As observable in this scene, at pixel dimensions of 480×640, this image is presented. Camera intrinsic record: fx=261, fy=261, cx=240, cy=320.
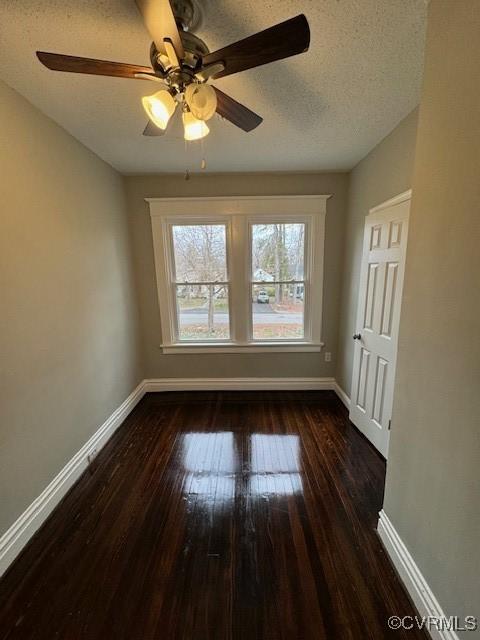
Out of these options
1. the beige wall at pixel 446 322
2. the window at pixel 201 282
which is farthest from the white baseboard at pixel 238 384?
the beige wall at pixel 446 322

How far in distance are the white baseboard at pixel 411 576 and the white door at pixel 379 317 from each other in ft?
2.43

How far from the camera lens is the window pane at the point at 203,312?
312 cm

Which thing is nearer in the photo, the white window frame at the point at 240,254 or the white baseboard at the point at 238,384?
the white window frame at the point at 240,254

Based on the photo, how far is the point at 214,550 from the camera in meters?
1.42

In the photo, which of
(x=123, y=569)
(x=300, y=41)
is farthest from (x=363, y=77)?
(x=123, y=569)

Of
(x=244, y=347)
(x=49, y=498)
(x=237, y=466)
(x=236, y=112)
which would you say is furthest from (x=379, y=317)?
(x=49, y=498)

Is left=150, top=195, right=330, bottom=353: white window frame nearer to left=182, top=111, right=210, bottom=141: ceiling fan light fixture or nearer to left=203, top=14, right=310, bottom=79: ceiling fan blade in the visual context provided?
left=182, top=111, right=210, bottom=141: ceiling fan light fixture

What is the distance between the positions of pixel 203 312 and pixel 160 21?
248 centimetres

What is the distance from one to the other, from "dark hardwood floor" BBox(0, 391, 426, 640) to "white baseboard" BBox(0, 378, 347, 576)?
69 mm

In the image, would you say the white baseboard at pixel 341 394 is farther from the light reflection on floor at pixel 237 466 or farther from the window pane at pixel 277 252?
the window pane at pixel 277 252

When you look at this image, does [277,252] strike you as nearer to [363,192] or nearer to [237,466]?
[363,192]

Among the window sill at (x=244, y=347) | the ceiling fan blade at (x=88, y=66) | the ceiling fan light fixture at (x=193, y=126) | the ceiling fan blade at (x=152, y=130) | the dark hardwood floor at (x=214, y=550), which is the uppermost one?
the ceiling fan blade at (x=88, y=66)

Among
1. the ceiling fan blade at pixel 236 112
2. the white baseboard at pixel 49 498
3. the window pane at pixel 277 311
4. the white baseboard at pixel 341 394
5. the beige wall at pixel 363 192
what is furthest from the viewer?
the window pane at pixel 277 311

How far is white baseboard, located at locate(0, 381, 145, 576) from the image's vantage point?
1.37 meters
